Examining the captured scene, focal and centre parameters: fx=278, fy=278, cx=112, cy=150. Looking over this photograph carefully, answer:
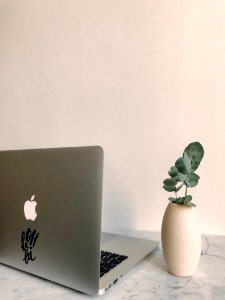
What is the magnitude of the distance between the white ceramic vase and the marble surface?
0.10 feet

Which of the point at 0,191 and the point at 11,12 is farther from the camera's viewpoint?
the point at 11,12

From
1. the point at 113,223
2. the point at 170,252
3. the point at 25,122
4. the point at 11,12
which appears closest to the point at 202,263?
the point at 170,252

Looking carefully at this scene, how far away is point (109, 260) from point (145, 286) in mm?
126

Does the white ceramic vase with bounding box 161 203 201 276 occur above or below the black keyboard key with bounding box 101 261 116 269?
above

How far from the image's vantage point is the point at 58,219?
24.7 inches

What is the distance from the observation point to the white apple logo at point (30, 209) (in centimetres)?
68

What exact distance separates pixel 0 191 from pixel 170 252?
1.58 ft

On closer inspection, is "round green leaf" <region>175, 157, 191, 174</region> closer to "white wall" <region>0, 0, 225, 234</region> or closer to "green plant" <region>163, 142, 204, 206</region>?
"green plant" <region>163, 142, 204, 206</region>

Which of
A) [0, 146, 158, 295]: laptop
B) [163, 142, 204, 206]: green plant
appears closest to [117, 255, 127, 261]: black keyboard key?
[0, 146, 158, 295]: laptop

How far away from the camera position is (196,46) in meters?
0.94

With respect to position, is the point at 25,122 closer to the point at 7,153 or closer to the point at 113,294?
the point at 7,153

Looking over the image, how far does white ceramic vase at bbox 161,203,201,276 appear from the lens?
0.65 metres

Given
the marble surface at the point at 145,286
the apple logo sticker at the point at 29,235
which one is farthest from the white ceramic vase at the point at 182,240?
the apple logo sticker at the point at 29,235

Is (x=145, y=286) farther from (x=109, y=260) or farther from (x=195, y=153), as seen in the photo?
(x=195, y=153)
